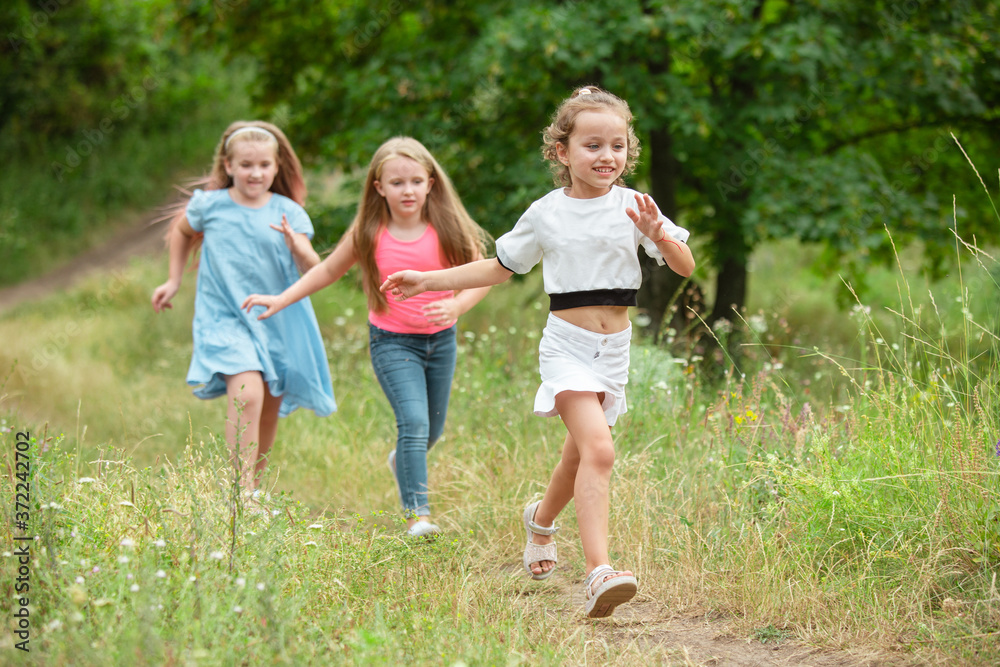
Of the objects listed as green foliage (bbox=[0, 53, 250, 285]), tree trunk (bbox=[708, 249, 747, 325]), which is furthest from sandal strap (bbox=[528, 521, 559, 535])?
green foliage (bbox=[0, 53, 250, 285])

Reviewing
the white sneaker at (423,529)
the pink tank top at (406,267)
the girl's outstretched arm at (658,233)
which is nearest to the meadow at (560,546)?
the white sneaker at (423,529)

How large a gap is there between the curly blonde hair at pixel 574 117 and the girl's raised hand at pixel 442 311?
806 mm

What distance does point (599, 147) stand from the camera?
10.4 feet

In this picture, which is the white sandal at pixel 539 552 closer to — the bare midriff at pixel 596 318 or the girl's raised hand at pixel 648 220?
the bare midriff at pixel 596 318

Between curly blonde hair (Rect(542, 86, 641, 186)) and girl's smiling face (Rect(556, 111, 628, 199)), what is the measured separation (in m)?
0.03

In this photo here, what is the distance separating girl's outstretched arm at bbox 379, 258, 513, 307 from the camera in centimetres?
336

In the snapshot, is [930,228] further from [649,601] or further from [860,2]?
[649,601]

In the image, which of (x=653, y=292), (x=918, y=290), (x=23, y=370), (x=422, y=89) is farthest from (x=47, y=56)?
(x=918, y=290)

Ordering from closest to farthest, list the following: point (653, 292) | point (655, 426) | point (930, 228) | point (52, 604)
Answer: point (52, 604) → point (655, 426) → point (930, 228) → point (653, 292)

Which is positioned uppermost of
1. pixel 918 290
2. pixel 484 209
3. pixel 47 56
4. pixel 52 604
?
pixel 47 56

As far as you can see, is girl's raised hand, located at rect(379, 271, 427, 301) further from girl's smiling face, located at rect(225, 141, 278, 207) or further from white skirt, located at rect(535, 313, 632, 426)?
girl's smiling face, located at rect(225, 141, 278, 207)

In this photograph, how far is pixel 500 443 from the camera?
4.53m

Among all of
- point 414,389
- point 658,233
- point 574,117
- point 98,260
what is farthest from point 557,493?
point 98,260

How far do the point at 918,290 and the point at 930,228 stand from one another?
3.84 metres
